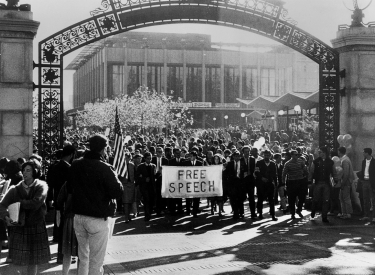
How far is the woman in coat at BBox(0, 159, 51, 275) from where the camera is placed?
764cm

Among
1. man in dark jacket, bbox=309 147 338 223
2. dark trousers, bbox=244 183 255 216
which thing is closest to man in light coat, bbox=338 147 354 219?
man in dark jacket, bbox=309 147 338 223

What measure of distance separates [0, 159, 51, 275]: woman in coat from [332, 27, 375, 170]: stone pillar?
11407 millimetres

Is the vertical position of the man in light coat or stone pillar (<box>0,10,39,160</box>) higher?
stone pillar (<box>0,10,39,160</box>)

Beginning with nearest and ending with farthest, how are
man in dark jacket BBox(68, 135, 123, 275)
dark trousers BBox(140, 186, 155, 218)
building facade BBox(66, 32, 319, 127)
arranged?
1. man in dark jacket BBox(68, 135, 123, 275)
2. dark trousers BBox(140, 186, 155, 218)
3. building facade BBox(66, 32, 319, 127)

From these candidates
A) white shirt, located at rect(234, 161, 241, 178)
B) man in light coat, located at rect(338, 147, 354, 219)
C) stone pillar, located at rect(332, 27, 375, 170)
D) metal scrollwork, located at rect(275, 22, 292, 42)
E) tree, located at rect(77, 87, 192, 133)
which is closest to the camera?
man in light coat, located at rect(338, 147, 354, 219)

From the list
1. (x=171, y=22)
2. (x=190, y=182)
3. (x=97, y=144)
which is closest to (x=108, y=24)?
(x=171, y=22)

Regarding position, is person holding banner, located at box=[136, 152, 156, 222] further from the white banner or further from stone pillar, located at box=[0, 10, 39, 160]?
stone pillar, located at box=[0, 10, 39, 160]

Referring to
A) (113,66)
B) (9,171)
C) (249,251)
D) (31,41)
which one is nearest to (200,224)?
(249,251)

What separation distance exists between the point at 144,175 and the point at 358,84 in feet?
21.6

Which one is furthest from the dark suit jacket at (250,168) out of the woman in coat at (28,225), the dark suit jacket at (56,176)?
the woman in coat at (28,225)

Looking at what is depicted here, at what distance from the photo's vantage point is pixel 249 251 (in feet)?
34.4

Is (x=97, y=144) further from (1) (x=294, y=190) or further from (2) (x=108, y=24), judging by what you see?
(2) (x=108, y=24)

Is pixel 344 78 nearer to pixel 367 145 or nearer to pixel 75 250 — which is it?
pixel 367 145

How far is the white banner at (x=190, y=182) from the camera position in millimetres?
15758
